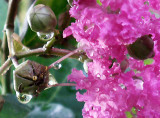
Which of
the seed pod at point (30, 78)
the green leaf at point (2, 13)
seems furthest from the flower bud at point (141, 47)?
the green leaf at point (2, 13)

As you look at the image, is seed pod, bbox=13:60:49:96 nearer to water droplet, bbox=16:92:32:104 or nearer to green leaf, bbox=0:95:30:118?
water droplet, bbox=16:92:32:104

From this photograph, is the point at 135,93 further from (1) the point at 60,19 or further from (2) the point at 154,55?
(1) the point at 60,19

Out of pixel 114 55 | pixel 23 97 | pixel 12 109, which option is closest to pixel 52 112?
pixel 12 109

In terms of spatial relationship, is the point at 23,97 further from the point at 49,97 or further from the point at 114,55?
the point at 49,97

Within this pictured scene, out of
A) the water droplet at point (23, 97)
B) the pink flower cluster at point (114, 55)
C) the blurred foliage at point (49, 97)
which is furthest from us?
the blurred foliage at point (49, 97)

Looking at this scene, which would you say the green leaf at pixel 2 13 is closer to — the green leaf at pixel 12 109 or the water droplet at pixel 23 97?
the green leaf at pixel 12 109

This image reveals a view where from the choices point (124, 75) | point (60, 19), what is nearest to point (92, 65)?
point (124, 75)
